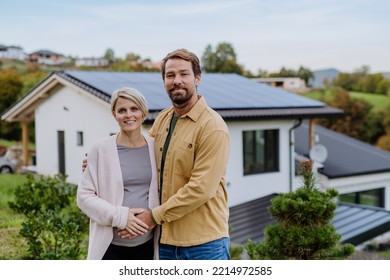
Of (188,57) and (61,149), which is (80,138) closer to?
(61,149)

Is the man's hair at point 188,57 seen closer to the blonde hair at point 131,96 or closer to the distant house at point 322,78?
the blonde hair at point 131,96

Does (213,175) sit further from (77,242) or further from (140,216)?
(77,242)

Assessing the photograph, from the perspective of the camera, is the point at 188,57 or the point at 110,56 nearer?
the point at 188,57

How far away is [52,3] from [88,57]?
3871 millimetres

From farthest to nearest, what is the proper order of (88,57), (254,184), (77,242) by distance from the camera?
1. (254,184)
2. (88,57)
3. (77,242)

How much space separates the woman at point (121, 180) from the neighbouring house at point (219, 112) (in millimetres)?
5066

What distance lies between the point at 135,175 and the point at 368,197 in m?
10.7

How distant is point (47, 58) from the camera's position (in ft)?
26.5

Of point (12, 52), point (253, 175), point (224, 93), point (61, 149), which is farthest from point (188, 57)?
point (253, 175)

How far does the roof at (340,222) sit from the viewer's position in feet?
25.3

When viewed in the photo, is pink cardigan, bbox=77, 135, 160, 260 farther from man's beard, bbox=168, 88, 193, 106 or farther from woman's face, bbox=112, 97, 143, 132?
man's beard, bbox=168, 88, 193, 106

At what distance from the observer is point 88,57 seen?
851cm

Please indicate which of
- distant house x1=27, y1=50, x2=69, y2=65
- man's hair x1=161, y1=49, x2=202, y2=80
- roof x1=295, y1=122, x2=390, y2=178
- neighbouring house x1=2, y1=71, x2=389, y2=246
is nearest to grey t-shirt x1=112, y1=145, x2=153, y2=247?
man's hair x1=161, y1=49, x2=202, y2=80
